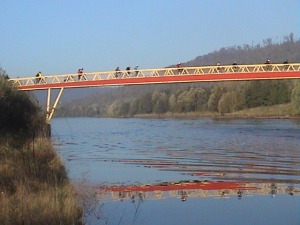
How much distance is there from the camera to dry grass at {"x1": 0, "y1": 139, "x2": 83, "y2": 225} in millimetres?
8969

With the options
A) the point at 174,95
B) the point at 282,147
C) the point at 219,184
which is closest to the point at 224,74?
the point at 282,147

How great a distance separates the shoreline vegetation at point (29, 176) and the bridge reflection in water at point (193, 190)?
1.52 m

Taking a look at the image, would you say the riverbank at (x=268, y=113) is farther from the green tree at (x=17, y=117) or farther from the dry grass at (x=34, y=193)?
the dry grass at (x=34, y=193)

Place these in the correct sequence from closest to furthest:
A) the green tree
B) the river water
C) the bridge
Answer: the river water, the green tree, the bridge

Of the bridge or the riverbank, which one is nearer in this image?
the bridge

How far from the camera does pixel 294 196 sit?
521 inches

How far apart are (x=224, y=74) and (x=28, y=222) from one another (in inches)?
1502

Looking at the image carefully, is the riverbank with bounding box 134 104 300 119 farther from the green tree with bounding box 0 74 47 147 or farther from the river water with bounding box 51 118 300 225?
the green tree with bounding box 0 74 47 147

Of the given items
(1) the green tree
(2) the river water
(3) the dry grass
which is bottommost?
(2) the river water

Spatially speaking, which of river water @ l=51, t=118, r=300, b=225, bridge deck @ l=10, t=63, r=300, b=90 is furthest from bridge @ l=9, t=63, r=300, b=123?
river water @ l=51, t=118, r=300, b=225

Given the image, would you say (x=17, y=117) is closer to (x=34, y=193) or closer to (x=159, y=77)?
(x=34, y=193)

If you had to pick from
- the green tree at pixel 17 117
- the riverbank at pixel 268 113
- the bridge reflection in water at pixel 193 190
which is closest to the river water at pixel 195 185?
the bridge reflection in water at pixel 193 190

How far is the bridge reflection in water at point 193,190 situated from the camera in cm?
1358

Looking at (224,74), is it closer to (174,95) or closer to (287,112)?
(287,112)
